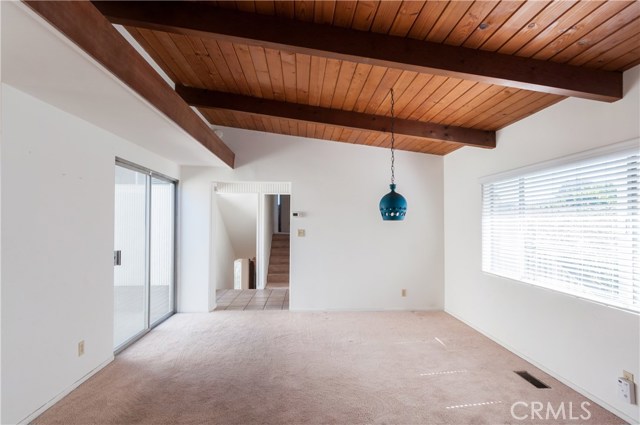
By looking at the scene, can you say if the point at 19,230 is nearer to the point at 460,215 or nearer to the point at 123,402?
the point at 123,402

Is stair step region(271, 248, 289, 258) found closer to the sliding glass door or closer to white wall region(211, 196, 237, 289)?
white wall region(211, 196, 237, 289)

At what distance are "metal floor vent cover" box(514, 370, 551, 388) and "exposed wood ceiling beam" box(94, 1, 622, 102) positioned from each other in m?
2.38

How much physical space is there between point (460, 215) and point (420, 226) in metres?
0.66

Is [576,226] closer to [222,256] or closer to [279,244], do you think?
[222,256]

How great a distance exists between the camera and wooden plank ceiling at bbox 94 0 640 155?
1788 mm

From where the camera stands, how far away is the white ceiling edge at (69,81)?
53.5 inches

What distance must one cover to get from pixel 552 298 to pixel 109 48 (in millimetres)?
3780

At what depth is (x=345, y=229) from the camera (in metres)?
4.85

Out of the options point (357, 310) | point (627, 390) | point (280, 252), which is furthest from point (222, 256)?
point (627, 390)

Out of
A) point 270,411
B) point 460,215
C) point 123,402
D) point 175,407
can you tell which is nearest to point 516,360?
point 460,215

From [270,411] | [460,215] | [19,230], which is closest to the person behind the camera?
[19,230]

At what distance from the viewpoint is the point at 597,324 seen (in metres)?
2.36

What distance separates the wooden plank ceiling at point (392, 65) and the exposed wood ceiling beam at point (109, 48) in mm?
362

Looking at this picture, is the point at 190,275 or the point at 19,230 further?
the point at 190,275
